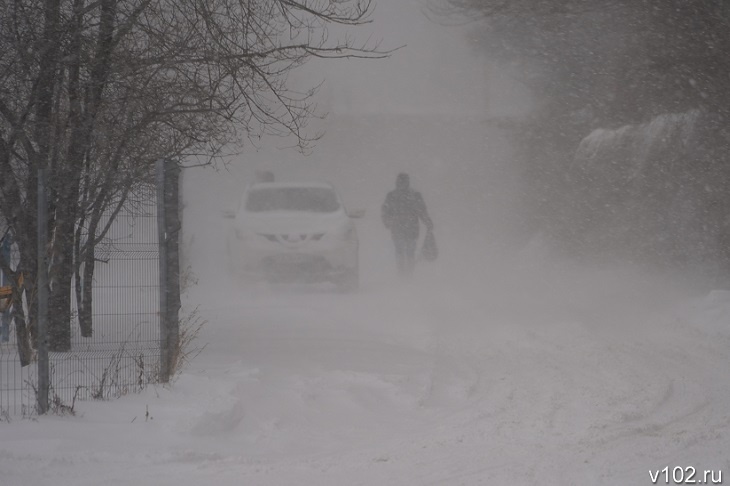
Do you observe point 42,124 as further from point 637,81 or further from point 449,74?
point 449,74

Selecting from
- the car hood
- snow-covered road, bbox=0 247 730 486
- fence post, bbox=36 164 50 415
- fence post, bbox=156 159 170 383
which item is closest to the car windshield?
the car hood

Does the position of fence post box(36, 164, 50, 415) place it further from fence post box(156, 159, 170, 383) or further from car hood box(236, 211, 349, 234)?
car hood box(236, 211, 349, 234)

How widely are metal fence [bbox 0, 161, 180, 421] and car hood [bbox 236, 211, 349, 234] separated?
4.93 meters

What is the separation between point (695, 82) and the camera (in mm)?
13055

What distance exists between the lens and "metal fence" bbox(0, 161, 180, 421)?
6.42m

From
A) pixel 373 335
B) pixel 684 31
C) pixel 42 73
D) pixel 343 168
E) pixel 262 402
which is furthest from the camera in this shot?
pixel 343 168

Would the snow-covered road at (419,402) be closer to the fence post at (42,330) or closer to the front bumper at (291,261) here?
the fence post at (42,330)

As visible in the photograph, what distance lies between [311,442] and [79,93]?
4.42 metres

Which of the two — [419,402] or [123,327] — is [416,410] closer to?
[419,402]

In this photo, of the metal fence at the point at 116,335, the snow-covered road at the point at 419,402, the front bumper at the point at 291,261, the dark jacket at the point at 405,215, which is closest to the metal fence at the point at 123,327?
the metal fence at the point at 116,335

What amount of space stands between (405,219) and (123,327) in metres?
8.22

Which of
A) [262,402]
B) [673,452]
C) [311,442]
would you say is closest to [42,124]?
[262,402]

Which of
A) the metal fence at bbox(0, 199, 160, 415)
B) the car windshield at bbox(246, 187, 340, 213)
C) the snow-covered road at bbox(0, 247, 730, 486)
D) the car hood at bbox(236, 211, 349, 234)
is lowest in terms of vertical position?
the snow-covered road at bbox(0, 247, 730, 486)

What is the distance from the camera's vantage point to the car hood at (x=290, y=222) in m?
13.5
